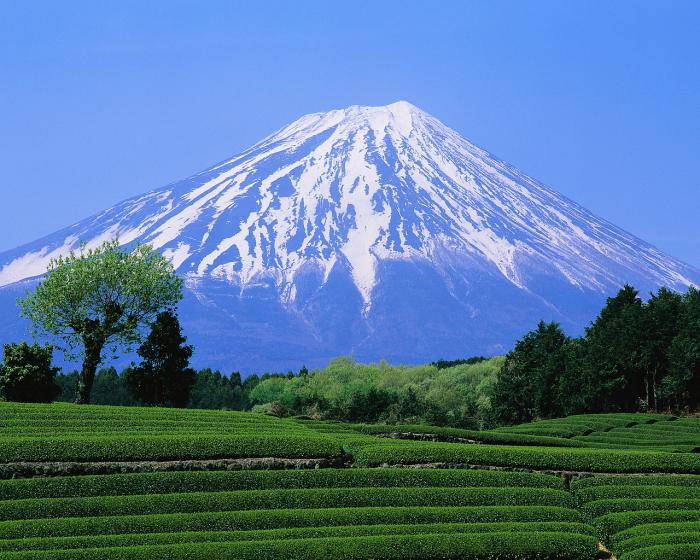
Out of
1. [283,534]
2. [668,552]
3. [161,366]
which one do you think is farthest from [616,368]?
[283,534]

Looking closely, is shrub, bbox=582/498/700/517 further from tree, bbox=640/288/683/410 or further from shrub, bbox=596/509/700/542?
tree, bbox=640/288/683/410

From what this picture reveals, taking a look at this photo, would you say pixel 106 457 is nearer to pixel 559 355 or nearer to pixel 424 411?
pixel 559 355

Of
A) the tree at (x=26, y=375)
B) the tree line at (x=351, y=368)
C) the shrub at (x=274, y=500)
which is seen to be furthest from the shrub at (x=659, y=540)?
the tree line at (x=351, y=368)

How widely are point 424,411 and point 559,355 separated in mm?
19931

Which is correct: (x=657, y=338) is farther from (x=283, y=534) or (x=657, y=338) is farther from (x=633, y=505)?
(x=283, y=534)

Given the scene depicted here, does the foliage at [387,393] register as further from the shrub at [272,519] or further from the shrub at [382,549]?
the shrub at [382,549]

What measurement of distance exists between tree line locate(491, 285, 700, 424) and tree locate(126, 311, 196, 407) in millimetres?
41111

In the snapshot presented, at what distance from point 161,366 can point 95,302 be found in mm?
6843

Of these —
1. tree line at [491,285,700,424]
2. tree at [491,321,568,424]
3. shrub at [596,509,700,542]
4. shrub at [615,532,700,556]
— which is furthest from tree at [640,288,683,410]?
shrub at [615,532,700,556]

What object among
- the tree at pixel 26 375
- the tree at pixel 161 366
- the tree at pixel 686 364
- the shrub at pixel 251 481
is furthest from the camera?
the tree at pixel 686 364

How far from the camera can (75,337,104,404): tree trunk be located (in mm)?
61812

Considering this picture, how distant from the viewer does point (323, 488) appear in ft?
105

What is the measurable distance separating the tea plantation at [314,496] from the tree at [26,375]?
511 inches

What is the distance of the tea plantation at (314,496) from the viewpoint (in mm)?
27500
